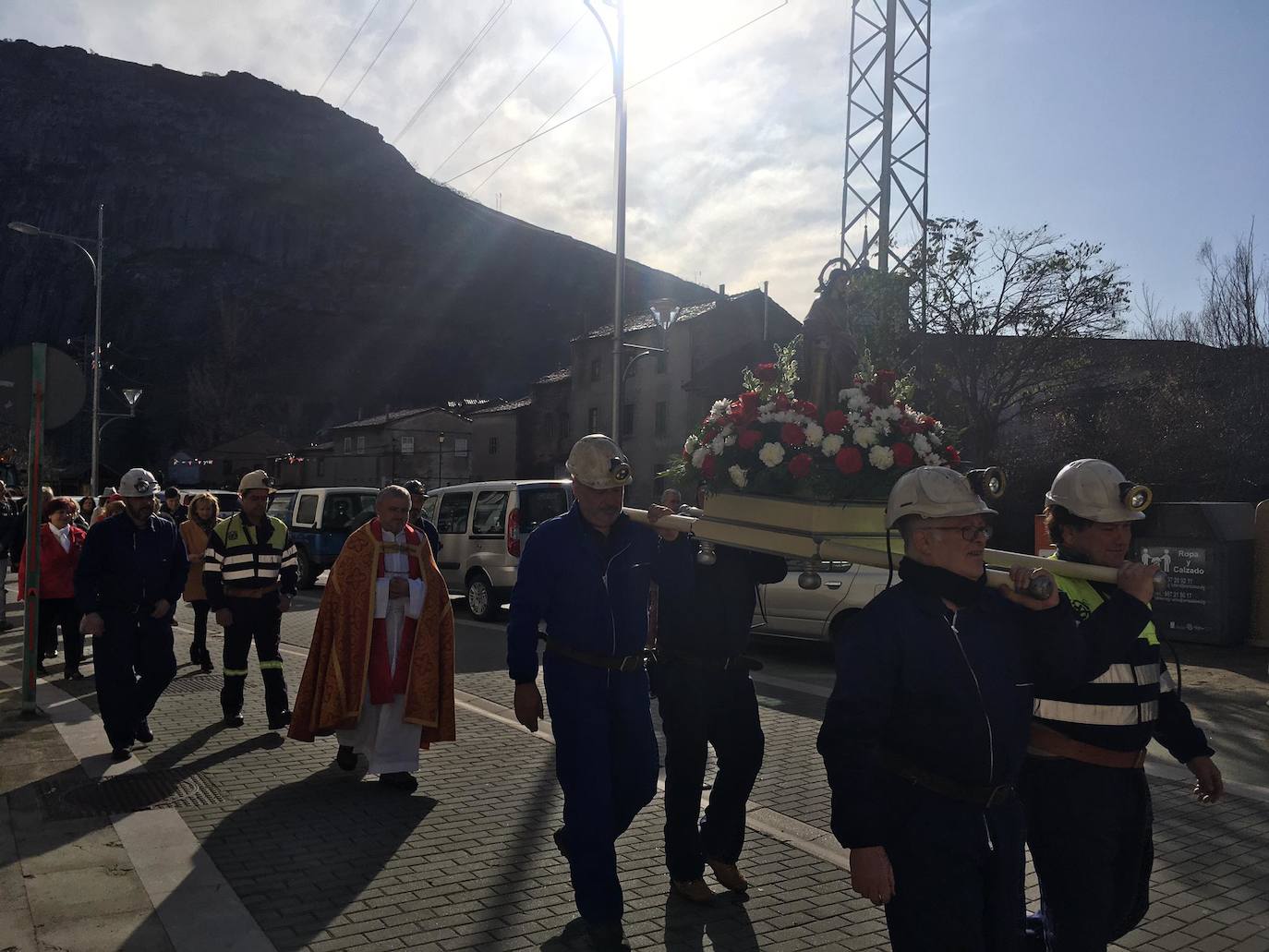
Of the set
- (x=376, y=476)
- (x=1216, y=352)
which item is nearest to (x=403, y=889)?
(x=1216, y=352)

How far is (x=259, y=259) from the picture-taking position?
444ft

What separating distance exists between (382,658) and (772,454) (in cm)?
365

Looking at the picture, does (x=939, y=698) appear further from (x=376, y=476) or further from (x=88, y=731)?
(x=376, y=476)

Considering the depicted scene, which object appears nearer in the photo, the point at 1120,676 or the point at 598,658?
the point at 1120,676

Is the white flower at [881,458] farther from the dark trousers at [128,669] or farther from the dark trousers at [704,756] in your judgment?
the dark trousers at [128,669]

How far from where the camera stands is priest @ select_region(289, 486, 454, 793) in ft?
21.9

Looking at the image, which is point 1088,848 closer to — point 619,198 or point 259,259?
point 619,198

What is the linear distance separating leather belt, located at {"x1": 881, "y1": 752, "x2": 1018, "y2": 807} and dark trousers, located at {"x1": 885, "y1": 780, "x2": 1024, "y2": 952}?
21mm

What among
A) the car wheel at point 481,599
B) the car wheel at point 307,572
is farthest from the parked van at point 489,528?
the car wheel at point 307,572

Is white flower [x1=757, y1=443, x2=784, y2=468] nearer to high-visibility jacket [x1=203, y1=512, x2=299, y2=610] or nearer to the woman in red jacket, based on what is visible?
high-visibility jacket [x1=203, y1=512, x2=299, y2=610]

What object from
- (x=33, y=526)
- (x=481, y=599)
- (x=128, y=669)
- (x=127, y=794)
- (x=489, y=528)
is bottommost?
(x=127, y=794)

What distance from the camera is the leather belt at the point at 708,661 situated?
15.7 feet

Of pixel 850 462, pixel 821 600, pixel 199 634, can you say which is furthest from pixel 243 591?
pixel 821 600

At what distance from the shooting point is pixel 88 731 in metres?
8.09
